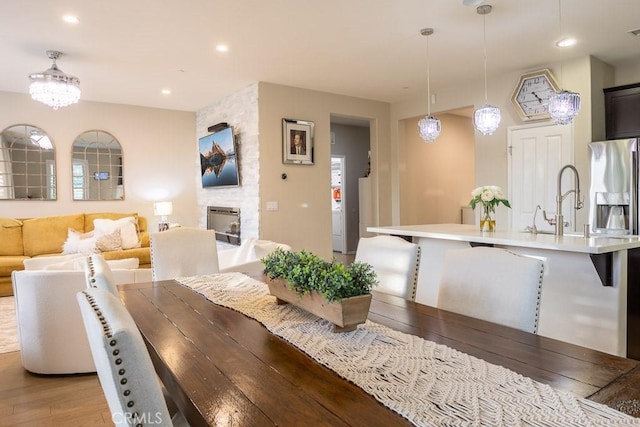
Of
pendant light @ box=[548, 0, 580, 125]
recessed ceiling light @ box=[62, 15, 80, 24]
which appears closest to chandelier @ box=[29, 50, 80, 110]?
recessed ceiling light @ box=[62, 15, 80, 24]

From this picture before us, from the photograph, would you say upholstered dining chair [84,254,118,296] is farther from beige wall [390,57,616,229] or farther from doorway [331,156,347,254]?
doorway [331,156,347,254]

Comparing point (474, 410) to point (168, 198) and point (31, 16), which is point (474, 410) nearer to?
point (31, 16)

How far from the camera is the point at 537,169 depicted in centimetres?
479

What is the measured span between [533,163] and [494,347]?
416 cm

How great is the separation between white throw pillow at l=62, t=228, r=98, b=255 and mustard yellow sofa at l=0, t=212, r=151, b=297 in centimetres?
17

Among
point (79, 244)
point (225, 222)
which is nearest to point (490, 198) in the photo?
point (225, 222)

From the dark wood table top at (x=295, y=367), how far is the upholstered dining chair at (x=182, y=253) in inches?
40.6

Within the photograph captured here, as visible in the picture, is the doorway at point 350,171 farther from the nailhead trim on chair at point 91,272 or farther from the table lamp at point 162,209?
the nailhead trim on chair at point 91,272

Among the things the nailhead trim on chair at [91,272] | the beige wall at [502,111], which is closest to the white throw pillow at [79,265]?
the nailhead trim on chair at [91,272]

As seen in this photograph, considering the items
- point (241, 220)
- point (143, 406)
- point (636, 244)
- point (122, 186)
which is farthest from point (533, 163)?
point (122, 186)

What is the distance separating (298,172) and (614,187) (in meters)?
3.58

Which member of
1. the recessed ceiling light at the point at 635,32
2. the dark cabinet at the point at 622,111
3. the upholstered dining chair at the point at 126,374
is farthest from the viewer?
the dark cabinet at the point at 622,111

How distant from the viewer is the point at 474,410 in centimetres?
89

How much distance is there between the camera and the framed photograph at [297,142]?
5402 mm
